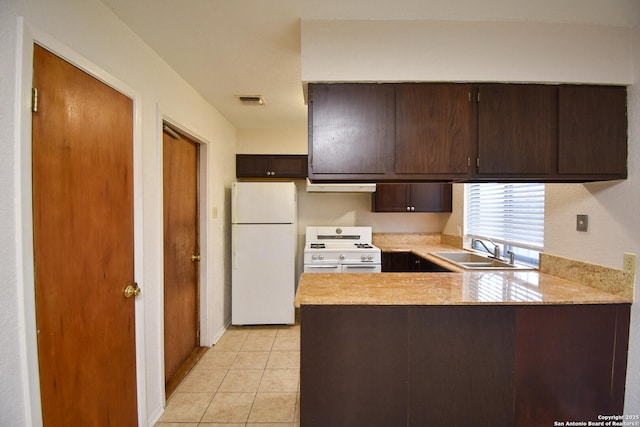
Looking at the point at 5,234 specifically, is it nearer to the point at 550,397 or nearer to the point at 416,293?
the point at 416,293

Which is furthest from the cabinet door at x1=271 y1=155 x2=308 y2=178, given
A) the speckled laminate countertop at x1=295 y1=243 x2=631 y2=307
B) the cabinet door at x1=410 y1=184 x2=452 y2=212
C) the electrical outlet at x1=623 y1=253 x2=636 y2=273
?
the electrical outlet at x1=623 y1=253 x2=636 y2=273

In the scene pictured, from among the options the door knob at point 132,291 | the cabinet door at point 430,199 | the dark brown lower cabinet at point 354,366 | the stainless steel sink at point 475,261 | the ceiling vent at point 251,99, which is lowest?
the dark brown lower cabinet at point 354,366

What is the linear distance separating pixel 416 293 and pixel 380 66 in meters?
1.27

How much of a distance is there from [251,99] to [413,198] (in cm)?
228

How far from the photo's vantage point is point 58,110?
1131 millimetres

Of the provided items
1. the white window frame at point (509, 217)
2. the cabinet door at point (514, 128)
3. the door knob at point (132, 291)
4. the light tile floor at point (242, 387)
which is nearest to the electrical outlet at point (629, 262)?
the cabinet door at point (514, 128)

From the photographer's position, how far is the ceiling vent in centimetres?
254

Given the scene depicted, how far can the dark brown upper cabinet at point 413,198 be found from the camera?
3576 millimetres

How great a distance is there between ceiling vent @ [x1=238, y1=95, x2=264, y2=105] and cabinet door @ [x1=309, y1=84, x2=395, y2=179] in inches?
47.0

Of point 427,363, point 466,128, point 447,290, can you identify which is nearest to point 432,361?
point 427,363

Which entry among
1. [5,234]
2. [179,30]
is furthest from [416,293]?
[179,30]

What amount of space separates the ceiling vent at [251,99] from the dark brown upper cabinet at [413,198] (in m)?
1.77

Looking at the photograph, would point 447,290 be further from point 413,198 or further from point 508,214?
point 413,198

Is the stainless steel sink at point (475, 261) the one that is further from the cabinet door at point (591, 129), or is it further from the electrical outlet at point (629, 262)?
the cabinet door at point (591, 129)
